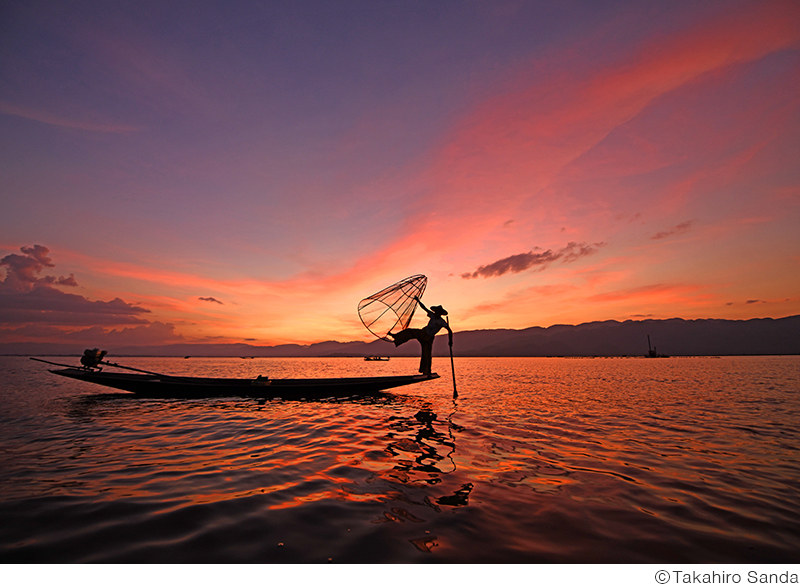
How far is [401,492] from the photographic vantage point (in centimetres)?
816

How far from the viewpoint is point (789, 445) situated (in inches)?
500

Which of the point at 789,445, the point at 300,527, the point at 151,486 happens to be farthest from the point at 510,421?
the point at 151,486

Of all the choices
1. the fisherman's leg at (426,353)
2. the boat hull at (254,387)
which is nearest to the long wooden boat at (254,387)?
the boat hull at (254,387)

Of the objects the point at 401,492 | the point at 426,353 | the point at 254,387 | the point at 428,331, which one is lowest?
the point at 401,492

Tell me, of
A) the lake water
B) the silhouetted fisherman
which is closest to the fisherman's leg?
the silhouetted fisherman

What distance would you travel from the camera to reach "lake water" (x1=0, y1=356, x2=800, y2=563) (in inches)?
225

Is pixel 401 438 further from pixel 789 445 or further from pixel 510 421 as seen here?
pixel 789 445

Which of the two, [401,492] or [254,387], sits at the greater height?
[254,387]

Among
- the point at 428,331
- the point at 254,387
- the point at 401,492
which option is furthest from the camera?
the point at 254,387

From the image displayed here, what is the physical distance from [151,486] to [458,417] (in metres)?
14.9

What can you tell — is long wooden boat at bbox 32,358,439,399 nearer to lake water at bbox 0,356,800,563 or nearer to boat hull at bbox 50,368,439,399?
boat hull at bbox 50,368,439,399

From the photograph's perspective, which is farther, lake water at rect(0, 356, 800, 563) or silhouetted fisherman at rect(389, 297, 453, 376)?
silhouetted fisherman at rect(389, 297, 453, 376)

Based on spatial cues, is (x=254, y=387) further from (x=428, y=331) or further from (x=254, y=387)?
(x=428, y=331)

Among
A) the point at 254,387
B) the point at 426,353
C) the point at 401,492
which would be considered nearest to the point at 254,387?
the point at 254,387
